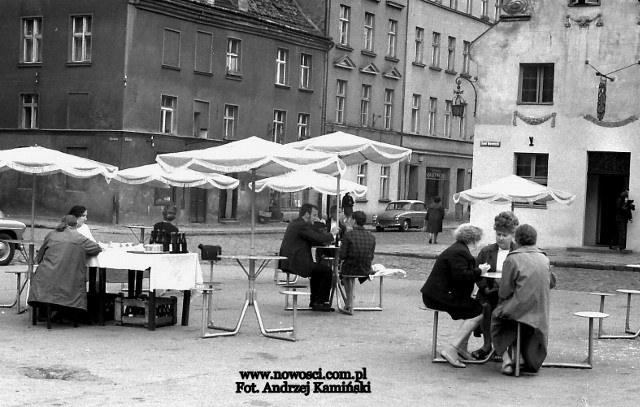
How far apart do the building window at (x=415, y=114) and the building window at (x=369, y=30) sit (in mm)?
4976

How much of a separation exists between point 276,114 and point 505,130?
766 inches

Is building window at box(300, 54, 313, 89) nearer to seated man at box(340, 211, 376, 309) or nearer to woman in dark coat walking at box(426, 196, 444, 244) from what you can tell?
woman in dark coat walking at box(426, 196, 444, 244)

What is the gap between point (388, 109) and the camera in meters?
60.6

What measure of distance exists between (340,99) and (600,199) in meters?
24.0

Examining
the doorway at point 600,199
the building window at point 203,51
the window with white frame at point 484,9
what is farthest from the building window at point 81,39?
the window with white frame at point 484,9

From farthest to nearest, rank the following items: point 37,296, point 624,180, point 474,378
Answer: point 624,180
point 37,296
point 474,378

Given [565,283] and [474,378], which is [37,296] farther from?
[565,283]

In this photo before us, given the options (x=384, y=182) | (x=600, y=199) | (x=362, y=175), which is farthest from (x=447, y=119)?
(x=600, y=199)

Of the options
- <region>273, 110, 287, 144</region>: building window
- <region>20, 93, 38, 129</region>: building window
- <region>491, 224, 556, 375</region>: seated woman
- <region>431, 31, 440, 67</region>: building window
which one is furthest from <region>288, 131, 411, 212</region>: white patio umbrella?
<region>431, 31, 440, 67</region>: building window

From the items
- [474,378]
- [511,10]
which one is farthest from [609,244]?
[474,378]

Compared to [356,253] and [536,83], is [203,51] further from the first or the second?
[356,253]

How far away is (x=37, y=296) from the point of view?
46.9 feet

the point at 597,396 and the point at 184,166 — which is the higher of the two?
the point at 184,166

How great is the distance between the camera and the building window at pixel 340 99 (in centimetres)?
5666
